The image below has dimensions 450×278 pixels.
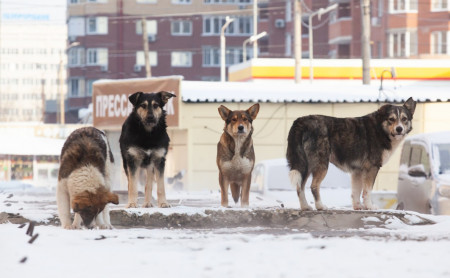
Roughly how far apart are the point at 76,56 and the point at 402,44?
145 ft

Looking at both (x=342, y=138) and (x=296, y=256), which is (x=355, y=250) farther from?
(x=342, y=138)

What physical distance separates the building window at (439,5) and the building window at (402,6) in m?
1.74

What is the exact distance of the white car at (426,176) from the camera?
1669 cm

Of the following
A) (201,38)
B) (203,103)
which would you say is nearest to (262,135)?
(203,103)

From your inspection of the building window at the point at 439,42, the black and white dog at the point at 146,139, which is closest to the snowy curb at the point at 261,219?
the black and white dog at the point at 146,139

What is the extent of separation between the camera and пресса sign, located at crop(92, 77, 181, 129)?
33.8 meters

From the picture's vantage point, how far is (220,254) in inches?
362

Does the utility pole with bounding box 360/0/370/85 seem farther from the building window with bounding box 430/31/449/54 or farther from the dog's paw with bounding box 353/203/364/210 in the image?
the building window with bounding box 430/31/449/54

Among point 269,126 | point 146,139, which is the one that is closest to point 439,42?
point 269,126

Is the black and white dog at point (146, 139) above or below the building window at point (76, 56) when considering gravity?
below

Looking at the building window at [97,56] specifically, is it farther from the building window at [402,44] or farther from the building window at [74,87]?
the building window at [402,44]

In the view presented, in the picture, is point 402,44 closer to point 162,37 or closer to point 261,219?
point 162,37

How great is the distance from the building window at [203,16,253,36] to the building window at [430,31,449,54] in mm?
39443

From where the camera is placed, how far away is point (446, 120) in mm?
33719
